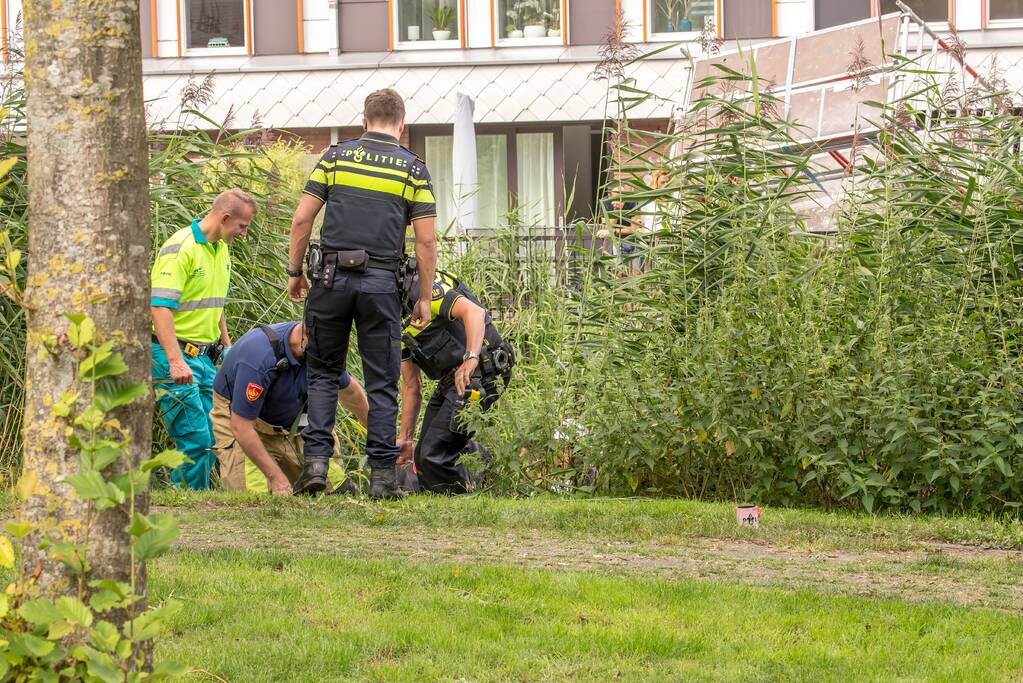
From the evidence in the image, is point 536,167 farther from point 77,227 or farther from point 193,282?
point 77,227

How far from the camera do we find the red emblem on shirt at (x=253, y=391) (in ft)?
24.7

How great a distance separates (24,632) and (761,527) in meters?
3.99

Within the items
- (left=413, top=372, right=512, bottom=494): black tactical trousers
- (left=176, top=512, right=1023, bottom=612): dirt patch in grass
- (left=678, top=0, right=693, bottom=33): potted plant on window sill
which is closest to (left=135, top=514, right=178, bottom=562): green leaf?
(left=176, top=512, right=1023, bottom=612): dirt patch in grass

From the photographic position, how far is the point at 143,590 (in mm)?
3096

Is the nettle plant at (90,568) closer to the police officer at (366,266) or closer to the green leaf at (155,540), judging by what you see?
the green leaf at (155,540)

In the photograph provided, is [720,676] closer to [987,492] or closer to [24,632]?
[24,632]

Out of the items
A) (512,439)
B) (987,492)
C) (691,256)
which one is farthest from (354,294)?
(987,492)

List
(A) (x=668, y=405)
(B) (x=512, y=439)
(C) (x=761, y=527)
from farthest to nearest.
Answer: (B) (x=512, y=439)
(A) (x=668, y=405)
(C) (x=761, y=527)

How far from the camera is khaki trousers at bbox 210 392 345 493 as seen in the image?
8.16m

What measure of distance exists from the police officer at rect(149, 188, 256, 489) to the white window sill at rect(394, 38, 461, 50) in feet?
48.1

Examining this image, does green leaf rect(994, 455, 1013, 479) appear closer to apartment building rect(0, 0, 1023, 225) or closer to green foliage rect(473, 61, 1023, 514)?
green foliage rect(473, 61, 1023, 514)

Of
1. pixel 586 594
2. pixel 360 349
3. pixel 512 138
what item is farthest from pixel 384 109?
pixel 512 138

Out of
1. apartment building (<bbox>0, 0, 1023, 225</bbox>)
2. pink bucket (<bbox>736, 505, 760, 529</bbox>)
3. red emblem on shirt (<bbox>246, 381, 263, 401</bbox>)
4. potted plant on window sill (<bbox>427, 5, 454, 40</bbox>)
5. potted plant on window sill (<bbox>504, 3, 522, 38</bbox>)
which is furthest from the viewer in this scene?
potted plant on window sill (<bbox>427, 5, 454, 40</bbox>)

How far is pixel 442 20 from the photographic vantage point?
889 inches
